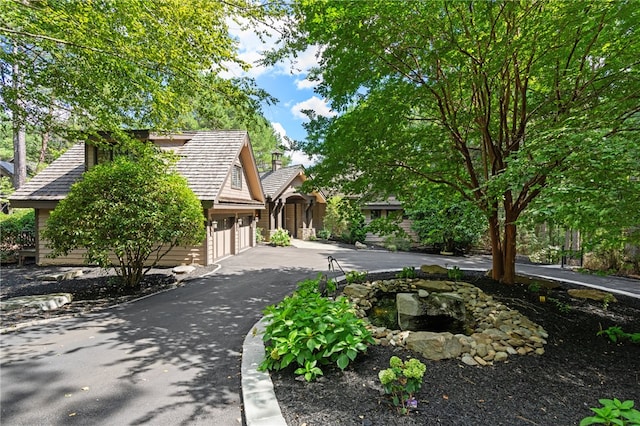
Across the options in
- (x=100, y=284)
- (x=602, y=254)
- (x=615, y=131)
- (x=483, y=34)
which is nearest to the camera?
(x=615, y=131)

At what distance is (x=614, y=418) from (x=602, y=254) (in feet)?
34.9

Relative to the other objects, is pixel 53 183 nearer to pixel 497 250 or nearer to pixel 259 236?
pixel 259 236

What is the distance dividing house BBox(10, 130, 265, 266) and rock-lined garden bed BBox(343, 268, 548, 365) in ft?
24.1

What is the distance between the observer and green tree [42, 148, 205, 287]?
6.73m

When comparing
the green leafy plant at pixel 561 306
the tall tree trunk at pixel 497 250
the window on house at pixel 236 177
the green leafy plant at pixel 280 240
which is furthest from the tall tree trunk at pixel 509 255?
the green leafy plant at pixel 280 240

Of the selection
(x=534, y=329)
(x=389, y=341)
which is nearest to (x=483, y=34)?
(x=534, y=329)

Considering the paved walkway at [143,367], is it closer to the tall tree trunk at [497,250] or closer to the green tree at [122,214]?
the green tree at [122,214]

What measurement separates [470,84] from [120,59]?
623cm

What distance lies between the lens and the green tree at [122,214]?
22.1 ft

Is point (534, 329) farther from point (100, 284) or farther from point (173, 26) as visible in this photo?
point (100, 284)

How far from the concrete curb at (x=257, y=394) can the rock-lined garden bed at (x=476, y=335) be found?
1.56 meters

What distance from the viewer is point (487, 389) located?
9.48 ft

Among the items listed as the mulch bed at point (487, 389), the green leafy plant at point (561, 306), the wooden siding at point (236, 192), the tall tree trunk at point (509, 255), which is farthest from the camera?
the wooden siding at point (236, 192)

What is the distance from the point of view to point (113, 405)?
2.98 meters
